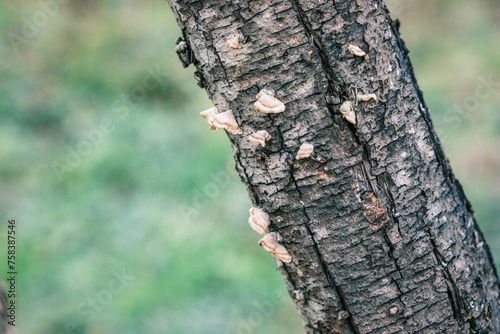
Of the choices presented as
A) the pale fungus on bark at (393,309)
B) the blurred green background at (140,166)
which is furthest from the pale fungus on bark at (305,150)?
the blurred green background at (140,166)

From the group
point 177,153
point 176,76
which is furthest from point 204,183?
point 176,76

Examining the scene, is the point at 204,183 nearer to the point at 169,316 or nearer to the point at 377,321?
the point at 169,316

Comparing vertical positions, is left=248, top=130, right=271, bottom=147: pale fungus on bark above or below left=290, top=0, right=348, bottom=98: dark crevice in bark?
below

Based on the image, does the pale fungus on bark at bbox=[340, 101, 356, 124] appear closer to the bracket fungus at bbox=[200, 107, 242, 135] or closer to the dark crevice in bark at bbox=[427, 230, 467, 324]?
the bracket fungus at bbox=[200, 107, 242, 135]

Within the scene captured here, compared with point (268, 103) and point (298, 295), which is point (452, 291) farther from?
point (268, 103)

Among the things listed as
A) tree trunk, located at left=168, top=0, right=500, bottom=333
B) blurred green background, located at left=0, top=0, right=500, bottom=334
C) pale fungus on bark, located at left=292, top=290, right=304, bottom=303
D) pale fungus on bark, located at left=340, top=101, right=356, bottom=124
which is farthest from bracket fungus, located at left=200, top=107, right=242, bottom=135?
blurred green background, located at left=0, top=0, right=500, bottom=334
